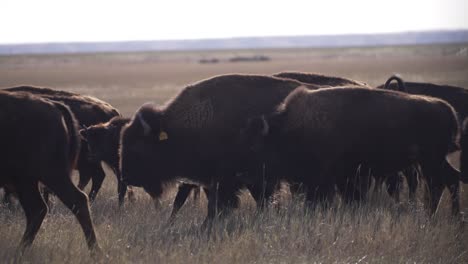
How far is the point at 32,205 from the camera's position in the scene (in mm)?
7684

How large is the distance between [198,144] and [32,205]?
296 centimetres

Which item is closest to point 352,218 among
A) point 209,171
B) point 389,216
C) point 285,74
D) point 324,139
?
point 389,216

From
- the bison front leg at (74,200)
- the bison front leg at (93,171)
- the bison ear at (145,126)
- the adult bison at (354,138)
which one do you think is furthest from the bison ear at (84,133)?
the bison front leg at (74,200)

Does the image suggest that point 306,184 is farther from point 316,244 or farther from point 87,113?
point 87,113

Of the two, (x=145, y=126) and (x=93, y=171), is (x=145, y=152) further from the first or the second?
(x=93, y=171)

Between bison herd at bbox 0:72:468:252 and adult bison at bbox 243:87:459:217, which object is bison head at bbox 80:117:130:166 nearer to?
bison herd at bbox 0:72:468:252

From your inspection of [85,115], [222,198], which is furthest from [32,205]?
[85,115]

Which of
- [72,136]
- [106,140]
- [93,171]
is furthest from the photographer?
[93,171]

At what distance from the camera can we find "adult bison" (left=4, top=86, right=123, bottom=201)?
12078mm

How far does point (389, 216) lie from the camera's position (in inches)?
343

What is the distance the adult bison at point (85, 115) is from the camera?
39.6 ft

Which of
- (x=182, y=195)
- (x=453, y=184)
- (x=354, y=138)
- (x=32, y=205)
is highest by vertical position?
(x=354, y=138)

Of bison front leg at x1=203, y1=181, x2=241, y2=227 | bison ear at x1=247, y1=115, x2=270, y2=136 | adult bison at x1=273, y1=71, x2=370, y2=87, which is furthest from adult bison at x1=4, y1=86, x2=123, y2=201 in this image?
adult bison at x1=273, y1=71, x2=370, y2=87

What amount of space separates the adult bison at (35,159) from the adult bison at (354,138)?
311 cm
